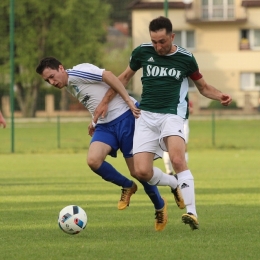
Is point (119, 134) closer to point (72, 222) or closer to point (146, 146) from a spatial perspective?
point (146, 146)

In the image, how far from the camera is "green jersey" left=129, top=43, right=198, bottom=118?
8.27 m

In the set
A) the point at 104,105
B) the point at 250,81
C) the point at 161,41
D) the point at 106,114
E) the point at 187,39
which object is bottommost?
the point at 106,114

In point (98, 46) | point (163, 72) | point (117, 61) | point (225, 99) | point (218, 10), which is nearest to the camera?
point (163, 72)

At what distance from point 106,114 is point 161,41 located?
1.41 meters

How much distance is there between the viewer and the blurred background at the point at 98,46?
120 ft

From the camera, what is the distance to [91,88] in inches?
356

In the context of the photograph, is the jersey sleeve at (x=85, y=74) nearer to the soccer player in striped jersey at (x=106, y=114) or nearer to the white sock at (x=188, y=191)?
the soccer player in striped jersey at (x=106, y=114)

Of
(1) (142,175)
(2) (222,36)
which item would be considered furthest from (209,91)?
(2) (222,36)

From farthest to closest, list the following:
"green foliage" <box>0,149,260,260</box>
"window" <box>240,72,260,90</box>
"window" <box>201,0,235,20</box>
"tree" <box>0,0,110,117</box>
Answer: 1. "window" <box>240,72,260,90</box>
2. "window" <box>201,0,235,20</box>
3. "tree" <box>0,0,110,117</box>
4. "green foliage" <box>0,149,260,260</box>

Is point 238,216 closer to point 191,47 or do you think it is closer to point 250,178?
point 250,178

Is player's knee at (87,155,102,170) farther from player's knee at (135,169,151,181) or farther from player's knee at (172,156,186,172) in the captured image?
player's knee at (172,156,186,172)

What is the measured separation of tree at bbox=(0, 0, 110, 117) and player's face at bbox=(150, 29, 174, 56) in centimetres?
3513

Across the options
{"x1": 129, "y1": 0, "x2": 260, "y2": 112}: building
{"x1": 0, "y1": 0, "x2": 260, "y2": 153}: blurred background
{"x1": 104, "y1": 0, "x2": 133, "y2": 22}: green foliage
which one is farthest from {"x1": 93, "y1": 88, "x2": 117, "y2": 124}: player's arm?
{"x1": 104, "y1": 0, "x2": 133, "y2": 22}: green foliage

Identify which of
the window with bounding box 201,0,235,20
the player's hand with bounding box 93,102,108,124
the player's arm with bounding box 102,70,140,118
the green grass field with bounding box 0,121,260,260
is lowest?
the green grass field with bounding box 0,121,260,260
